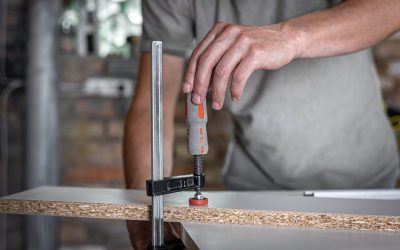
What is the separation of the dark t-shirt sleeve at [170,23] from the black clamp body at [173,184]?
55 centimetres

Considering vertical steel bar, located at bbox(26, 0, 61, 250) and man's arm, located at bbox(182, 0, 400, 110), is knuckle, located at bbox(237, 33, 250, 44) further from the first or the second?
vertical steel bar, located at bbox(26, 0, 61, 250)

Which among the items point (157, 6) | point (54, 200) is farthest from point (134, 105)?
point (54, 200)

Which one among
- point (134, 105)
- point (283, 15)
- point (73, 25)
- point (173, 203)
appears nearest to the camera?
point (173, 203)

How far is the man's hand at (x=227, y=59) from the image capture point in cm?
86

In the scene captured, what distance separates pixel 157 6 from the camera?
1.39 meters

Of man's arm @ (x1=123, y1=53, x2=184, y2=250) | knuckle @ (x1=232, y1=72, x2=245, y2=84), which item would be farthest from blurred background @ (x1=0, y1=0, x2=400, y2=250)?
knuckle @ (x1=232, y1=72, x2=245, y2=84)

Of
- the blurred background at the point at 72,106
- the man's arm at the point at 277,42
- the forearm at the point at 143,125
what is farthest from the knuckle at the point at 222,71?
the blurred background at the point at 72,106

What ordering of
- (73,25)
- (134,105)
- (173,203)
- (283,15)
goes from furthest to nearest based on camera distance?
(73,25) < (134,105) < (283,15) < (173,203)

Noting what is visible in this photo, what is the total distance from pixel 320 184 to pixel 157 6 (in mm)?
600

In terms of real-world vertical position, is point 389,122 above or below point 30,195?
above

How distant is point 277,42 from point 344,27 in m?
0.15

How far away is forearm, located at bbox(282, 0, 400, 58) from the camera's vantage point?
93 centimetres

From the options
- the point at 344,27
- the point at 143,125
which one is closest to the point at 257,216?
the point at 344,27

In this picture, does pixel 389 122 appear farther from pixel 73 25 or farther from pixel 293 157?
pixel 73 25
